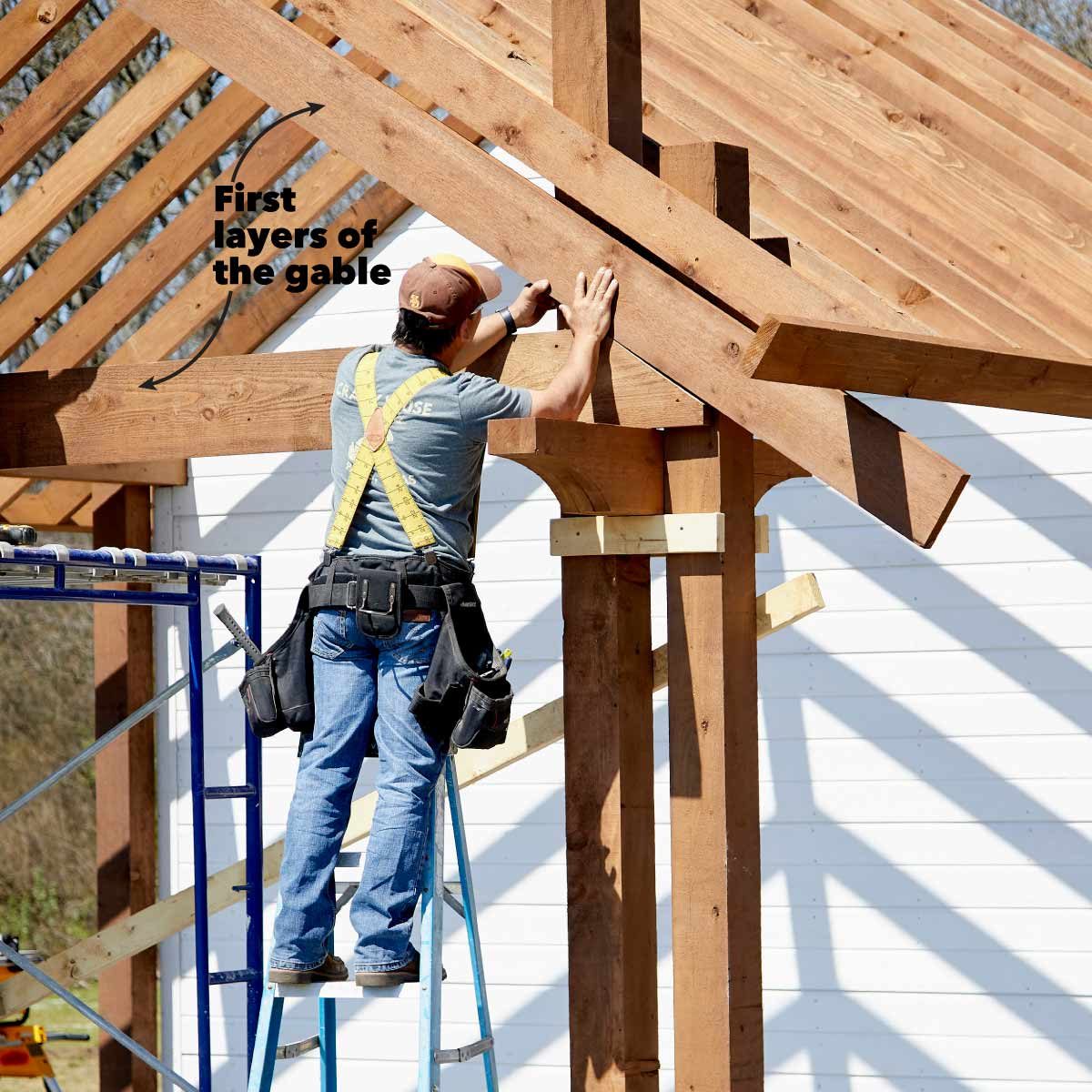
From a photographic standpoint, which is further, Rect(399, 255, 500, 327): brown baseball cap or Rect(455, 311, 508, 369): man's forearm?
Rect(455, 311, 508, 369): man's forearm

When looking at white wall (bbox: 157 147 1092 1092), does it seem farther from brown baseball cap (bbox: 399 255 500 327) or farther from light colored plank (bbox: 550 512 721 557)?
brown baseball cap (bbox: 399 255 500 327)

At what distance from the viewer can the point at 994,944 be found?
20.0 feet

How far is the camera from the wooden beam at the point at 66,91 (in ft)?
18.9

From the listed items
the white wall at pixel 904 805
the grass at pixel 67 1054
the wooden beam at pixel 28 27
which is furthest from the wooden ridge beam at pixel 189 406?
the grass at pixel 67 1054

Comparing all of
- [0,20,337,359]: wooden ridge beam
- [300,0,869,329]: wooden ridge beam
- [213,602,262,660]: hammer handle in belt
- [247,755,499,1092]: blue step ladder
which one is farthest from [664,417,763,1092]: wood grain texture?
[0,20,337,359]: wooden ridge beam

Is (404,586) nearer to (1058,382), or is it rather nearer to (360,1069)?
(1058,382)

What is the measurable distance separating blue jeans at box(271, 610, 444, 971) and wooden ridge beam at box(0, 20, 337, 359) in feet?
10.5

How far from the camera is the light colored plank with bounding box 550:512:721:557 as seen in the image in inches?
145

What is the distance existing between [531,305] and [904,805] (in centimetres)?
306

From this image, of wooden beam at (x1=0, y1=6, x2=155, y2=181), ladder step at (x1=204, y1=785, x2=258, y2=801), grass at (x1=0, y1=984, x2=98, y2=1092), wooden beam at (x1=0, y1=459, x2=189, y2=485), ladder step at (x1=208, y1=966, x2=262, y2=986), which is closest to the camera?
ladder step at (x1=208, y1=966, x2=262, y2=986)

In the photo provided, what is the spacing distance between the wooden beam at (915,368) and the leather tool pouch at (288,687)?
1221 millimetres

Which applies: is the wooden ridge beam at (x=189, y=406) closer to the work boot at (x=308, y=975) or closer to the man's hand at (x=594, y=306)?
the man's hand at (x=594, y=306)

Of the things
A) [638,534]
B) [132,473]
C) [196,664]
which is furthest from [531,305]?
[132,473]

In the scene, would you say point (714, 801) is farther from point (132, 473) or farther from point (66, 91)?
point (132, 473)
